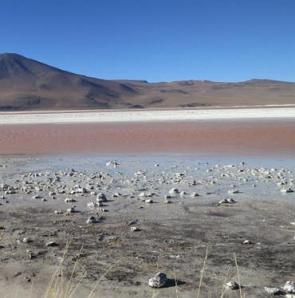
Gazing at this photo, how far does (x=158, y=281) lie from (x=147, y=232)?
6.32ft

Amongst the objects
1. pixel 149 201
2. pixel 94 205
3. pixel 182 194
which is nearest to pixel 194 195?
pixel 182 194

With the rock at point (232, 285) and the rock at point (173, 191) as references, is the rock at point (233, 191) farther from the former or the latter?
the rock at point (232, 285)

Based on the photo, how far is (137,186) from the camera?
10.5 meters

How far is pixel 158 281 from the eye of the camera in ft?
15.3

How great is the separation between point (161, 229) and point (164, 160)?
352 inches

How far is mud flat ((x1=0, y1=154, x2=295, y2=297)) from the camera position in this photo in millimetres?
4816

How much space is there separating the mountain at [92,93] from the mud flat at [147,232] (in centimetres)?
8892

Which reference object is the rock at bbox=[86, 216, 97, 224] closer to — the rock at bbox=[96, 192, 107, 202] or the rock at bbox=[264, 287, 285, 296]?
the rock at bbox=[96, 192, 107, 202]

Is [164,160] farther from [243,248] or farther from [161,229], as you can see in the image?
[243,248]

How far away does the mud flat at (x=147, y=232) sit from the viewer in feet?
15.8

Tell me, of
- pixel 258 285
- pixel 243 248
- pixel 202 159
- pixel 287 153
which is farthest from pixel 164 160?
pixel 258 285

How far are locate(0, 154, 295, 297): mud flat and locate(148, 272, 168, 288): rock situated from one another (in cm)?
5

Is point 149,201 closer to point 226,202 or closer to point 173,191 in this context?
point 173,191

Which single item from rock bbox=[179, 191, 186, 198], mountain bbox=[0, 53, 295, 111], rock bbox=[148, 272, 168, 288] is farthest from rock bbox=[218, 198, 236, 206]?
mountain bbox=[0, 53, 295, 111]
